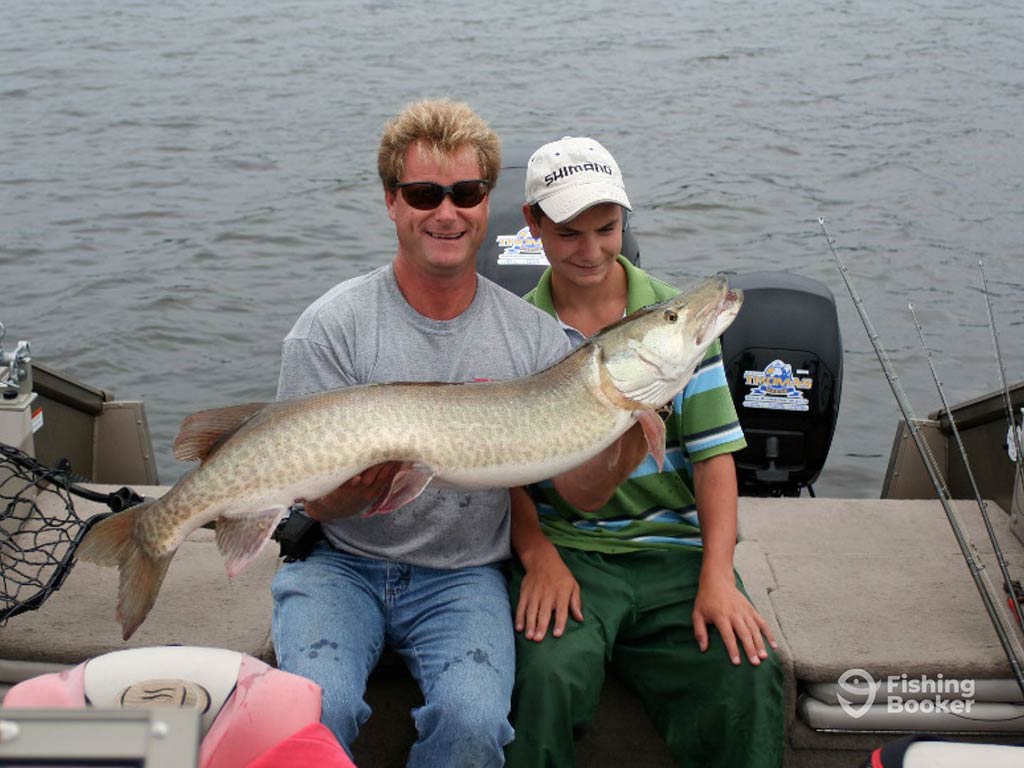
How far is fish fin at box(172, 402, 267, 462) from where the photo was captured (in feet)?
9.45

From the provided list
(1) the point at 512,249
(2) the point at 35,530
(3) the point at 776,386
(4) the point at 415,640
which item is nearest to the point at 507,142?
(1) the point at 512,249

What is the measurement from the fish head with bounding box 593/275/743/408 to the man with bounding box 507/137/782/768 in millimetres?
194

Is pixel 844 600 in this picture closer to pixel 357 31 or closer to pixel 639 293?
pixel 639 293

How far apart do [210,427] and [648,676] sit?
1.24 m

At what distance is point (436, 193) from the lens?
3119 millimetres

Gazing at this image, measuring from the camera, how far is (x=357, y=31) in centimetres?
1533

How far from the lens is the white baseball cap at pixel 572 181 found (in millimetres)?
3299

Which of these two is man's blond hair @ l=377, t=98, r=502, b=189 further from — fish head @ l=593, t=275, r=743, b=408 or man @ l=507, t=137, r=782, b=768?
fish head @ l=593, t=275, r=743, b=408

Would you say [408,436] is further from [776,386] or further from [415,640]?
[776,386]

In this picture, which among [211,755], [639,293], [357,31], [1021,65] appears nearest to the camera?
[211,755]

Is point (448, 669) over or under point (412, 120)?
under

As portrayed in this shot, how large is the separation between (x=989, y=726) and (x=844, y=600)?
0.52 metres

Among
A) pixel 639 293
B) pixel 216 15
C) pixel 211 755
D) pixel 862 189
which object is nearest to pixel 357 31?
pixel 216 15

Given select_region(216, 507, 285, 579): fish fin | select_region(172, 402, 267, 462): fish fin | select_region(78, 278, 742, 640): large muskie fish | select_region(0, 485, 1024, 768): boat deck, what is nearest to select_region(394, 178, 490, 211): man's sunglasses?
select_region(78, 278, 742, 640): large muskie fish
